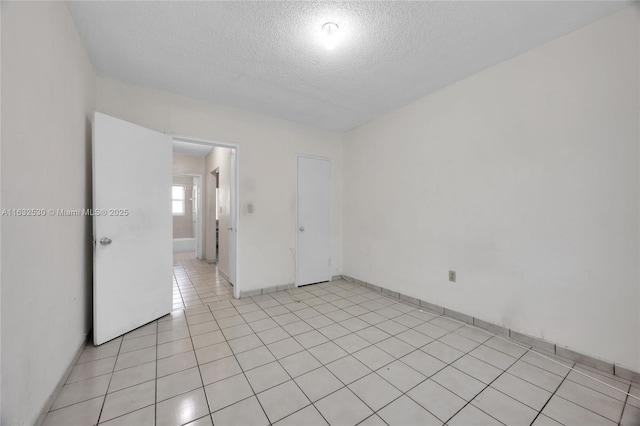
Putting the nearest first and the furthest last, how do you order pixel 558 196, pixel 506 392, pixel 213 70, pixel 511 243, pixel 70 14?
pixel 506 392 < pixel 70 14 < pixel 558 196 < pixel 511 243 < pixel 213 70

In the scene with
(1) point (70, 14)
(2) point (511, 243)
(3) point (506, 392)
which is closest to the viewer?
(3) point (506, 392)

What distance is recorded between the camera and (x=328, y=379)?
5.87 feet

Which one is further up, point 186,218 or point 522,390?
point 186,218

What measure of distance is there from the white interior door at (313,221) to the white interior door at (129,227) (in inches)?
72.9

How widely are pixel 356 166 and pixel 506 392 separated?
10.8 feet

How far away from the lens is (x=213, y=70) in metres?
2.54

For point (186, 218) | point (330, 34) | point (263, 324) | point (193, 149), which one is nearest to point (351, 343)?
point (263, 324)

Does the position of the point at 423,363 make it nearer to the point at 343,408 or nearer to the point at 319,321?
the point at 343,408

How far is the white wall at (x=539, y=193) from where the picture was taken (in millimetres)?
1820

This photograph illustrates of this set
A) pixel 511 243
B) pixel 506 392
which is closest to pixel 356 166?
pixel 511 243

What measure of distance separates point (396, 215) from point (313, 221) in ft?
4.51

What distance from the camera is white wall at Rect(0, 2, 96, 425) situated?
1147mm

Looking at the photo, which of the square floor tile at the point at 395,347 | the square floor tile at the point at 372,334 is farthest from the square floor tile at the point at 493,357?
the square floor tile at the point at 372,334

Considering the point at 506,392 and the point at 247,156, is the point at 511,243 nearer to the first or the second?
the point at 506,392
